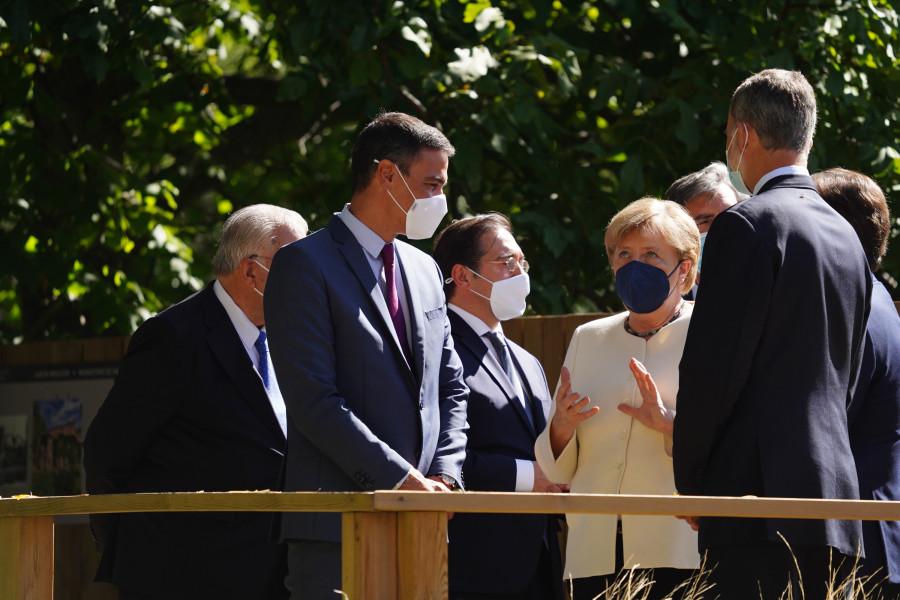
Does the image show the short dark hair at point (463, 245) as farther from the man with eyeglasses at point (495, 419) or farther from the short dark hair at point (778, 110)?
the short dark hair at point (778, 110)

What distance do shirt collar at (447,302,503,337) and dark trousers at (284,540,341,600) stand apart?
145 centimetres

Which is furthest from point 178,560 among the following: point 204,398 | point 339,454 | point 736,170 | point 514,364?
point 736,170

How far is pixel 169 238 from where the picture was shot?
8938 millimetres

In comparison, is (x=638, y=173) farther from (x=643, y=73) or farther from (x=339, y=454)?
(x=339, y=454)

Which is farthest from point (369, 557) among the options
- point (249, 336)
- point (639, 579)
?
point (249, 336)

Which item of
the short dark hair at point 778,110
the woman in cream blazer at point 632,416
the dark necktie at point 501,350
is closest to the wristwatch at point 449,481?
the woman in cream blazer at point 632,416

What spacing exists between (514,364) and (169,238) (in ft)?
15.6

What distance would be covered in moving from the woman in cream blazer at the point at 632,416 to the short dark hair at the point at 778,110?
632 mm

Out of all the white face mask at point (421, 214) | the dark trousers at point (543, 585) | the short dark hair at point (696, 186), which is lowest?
the dark trousers at point (543, 585)

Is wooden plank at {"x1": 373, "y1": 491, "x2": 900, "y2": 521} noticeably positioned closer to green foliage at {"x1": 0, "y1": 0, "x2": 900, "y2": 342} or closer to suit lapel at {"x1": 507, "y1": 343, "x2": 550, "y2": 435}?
suit lapel at {"x1": 507, "y1": 343, "x2": 550, "y2": 435}

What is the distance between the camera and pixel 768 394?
123 inches

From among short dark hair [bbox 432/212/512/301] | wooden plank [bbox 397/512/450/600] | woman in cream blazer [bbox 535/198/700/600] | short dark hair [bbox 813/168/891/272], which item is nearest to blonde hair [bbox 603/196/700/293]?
woman in cream blazer [bbox 535/198/700/600]

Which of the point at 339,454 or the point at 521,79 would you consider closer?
the point at 339,454

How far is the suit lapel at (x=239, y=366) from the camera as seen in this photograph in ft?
14.5
